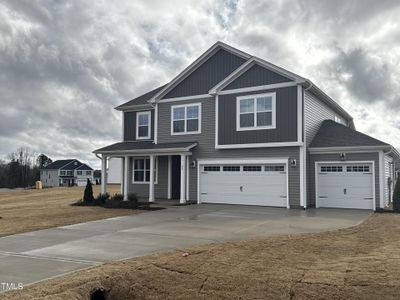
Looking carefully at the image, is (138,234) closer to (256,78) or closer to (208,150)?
(208,150)

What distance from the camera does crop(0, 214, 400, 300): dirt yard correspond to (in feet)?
19.8

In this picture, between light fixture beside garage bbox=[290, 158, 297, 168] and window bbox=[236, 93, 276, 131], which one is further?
window bbox=[236, 93, 276, 131]

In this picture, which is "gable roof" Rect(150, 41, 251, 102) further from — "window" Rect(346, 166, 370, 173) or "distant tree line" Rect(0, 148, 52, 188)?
"distant tree line" Rect(0, 148, 52, 188)

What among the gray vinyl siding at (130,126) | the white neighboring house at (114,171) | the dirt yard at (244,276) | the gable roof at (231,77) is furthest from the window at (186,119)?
the white neighboring house at (114,171)

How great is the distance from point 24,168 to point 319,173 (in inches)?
2887

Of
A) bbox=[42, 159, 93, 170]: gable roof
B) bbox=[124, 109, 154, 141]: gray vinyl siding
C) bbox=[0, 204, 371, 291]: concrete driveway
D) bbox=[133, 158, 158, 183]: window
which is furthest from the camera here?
bbox=[42, 159, 93, 170]: gable roof

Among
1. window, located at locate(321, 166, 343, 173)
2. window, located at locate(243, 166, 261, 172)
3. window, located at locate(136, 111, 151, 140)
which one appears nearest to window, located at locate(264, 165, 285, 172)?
window, located at locate(243, 166, 261, 172)

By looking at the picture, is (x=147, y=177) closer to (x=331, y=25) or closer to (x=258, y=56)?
(x=258, y=56)

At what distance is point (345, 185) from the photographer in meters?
19.0

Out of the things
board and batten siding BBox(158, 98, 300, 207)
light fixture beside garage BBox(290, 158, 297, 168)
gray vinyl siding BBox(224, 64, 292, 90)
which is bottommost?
light fixture beside garage BBox(290, 158, 297, 168)

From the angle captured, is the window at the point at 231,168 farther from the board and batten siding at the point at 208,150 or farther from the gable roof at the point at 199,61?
the gable roof at the point at 199,61

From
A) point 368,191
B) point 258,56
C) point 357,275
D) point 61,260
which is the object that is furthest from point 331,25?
point 61,260

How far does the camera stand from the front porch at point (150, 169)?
21.6 m

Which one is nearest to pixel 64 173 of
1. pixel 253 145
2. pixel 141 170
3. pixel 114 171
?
pixel 114 171
